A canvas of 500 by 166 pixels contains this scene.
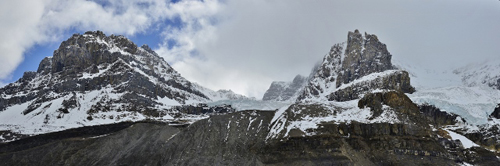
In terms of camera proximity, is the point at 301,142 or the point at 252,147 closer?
the point at 301,142

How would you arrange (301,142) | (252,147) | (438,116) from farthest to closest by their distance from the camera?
(438,116) → (252,147) → (301,142)

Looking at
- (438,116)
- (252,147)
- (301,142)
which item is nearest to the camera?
(301,142)

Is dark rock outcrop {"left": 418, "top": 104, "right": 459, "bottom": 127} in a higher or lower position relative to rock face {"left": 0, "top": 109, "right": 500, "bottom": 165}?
higher

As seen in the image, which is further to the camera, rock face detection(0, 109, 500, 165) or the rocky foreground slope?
the rocky foreground slope

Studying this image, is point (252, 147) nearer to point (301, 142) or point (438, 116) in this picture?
point (301, 142)

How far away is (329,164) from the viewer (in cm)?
8462

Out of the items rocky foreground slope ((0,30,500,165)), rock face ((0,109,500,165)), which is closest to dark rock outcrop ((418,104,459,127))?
rocky foreground slope ((0,30,500,165))

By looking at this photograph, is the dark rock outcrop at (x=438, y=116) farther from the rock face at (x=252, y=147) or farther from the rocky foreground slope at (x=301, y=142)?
the rock face at (x=252, y=147)

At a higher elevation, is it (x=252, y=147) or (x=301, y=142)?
(x=301, y=142)

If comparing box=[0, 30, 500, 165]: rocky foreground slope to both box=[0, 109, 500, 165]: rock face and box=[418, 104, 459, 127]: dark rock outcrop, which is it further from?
box=[418, 104, 459, 127]: dark rock outcrop

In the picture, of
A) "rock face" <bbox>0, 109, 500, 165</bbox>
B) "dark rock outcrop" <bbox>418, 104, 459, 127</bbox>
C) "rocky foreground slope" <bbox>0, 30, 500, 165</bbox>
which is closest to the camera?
"rock face" <bbox>0, 109, 500, 165</bbox>

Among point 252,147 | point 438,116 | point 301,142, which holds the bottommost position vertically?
point 252,147

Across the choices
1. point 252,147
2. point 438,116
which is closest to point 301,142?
point 252,147

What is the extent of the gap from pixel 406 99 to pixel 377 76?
10336 cm
